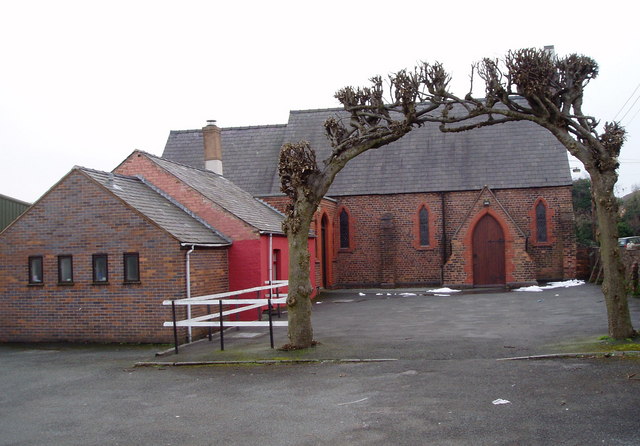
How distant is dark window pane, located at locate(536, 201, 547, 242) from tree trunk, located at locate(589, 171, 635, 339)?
19.7 metres

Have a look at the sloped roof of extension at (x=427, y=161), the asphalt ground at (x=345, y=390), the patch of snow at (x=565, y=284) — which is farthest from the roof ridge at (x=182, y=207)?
the patch of snow at (x=565, y=284)

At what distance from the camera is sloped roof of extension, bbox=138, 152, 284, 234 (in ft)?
64.9

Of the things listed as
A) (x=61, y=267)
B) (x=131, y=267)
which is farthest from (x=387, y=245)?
(x=61, y=267)

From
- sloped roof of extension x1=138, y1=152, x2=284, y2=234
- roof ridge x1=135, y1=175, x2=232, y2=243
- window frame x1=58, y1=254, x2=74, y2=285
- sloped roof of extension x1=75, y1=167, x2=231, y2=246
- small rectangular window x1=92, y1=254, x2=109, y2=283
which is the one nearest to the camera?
small rectangular window x1=92, y1=254, x2=109, y2=283

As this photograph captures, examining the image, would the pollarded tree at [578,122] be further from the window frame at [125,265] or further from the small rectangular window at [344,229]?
the small rectangular window at [344,229]

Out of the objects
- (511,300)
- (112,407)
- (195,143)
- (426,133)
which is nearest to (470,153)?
(426,133)

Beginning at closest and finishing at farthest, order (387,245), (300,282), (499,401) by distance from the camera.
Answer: (499,401), (300,282), (387,245)

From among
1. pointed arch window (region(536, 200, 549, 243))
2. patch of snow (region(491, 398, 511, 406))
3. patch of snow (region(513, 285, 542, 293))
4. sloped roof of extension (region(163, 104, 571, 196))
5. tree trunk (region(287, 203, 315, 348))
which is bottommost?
patch of snow (region(513, 285, 542, 293))

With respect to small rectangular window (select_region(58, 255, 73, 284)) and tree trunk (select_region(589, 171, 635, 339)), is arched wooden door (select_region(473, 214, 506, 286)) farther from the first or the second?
small rectangular window (select_region(58, 255, 73, 284))

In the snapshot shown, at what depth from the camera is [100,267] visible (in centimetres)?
Answer: 1581

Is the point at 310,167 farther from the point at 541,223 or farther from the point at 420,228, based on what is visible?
the point at 541,223

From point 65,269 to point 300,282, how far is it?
727 centimetres

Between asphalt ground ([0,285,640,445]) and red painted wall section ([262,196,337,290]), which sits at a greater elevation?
red painted wall section ([262,196,337,290])

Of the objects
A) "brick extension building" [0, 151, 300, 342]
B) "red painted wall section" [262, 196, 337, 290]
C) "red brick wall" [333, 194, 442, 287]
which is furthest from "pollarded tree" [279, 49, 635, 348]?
"red brick wall" [333, 194, 442, 287]
